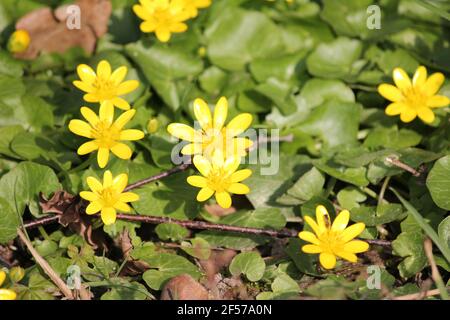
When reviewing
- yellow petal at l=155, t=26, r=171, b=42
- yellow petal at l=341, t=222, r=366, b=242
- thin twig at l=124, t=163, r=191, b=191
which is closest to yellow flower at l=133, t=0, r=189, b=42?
yellow petal at l=155, t=26, r=171, b=42

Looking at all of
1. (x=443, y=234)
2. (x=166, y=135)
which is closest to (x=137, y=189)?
(x=166, y=135)

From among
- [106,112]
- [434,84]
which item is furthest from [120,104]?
[434,84]

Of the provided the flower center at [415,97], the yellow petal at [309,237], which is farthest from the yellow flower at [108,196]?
the flower center at [415,97]

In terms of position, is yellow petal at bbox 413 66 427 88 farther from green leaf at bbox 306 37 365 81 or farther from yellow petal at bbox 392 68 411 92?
green leaf at bbox 306 37 365 81

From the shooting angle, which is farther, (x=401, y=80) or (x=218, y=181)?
(x=401, y=80)

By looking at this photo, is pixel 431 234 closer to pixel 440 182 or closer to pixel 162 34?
pixel 440 182

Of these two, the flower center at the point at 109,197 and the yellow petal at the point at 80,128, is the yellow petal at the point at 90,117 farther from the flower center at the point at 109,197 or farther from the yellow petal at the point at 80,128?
the flower center at the point at 109,197
